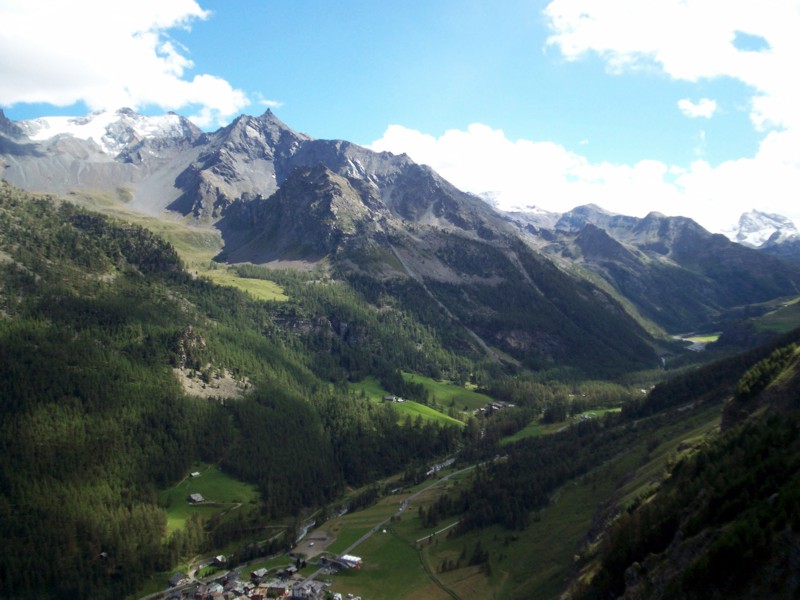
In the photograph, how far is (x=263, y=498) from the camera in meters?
158

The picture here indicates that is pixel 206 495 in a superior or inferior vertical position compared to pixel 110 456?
inferior

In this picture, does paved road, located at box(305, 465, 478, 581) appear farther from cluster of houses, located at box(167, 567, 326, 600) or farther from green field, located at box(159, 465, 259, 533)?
green field, located at box(159, 465, 259, 533)

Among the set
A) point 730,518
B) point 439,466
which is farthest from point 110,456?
point 730,518

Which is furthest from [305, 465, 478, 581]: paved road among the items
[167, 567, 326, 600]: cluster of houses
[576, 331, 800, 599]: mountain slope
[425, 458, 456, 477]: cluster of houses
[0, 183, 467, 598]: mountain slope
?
[576, 331, 800, 599]: mountain slope

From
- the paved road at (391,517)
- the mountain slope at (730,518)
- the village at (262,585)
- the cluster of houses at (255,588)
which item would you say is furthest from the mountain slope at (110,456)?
the mountain slope at (730,518)

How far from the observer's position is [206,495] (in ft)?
506

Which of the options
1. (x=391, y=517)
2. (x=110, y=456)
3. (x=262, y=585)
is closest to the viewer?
(x=262, y=585)

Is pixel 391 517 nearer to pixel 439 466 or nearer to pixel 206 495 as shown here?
pixel 439 466

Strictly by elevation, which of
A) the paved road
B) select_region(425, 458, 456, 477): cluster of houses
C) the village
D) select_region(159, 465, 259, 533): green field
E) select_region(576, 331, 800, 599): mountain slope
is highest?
select_region(576, 331, 800, 599): mountain slope

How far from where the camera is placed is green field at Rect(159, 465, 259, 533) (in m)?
144

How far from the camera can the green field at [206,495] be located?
473ft

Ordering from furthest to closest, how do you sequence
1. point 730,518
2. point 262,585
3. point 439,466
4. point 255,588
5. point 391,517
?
point 439,466, point 391,517, point 262,585, point 255,588, point 730,518

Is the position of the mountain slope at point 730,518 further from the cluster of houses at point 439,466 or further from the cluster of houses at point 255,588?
the cluster of houses at point 439,466

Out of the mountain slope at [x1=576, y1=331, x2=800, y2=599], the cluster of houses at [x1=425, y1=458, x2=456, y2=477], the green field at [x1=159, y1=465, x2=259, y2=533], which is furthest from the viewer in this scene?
the cluster of houses at [x1=425, y1=458, x2=456, y2=477]
